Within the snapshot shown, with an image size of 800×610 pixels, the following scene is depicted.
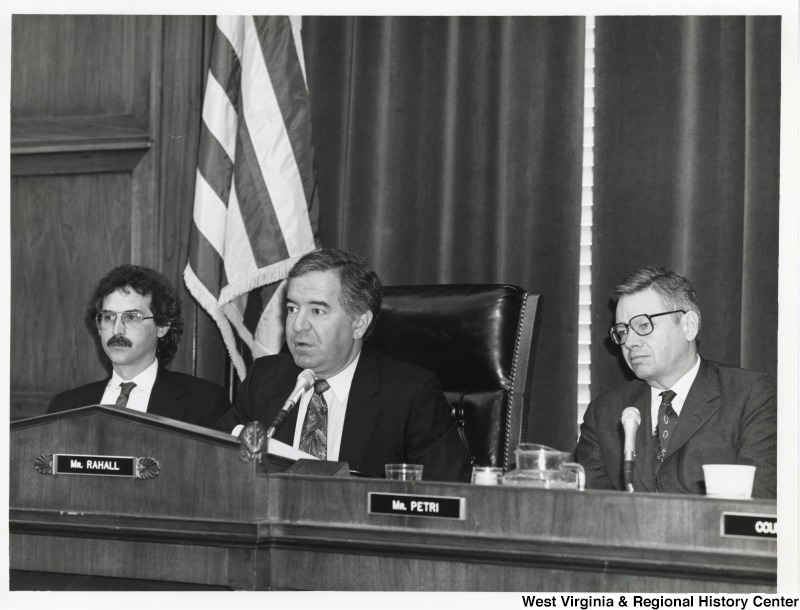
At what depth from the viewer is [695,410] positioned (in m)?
A: 2.72

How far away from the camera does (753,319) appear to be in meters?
2.98

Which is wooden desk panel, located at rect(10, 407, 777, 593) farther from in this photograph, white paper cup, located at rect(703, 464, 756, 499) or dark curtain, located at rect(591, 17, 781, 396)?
dark curtain, located at rect(591, 17, 781, 396)

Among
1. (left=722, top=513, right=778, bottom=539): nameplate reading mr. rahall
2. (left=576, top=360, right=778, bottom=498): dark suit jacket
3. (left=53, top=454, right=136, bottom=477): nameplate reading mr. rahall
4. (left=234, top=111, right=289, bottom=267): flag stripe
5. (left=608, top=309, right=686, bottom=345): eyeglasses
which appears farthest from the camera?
(left=234, top=111, right=289, bottom=267): flag stripe

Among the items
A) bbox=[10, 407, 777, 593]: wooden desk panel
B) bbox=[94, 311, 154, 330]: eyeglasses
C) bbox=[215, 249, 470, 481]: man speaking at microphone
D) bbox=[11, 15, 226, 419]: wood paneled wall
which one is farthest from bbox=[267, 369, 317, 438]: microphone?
bbox=[11, 15, 226, 419]: wood paneled wall

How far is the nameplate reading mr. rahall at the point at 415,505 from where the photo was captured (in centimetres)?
169

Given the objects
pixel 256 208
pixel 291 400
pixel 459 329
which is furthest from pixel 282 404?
pixel 256 208

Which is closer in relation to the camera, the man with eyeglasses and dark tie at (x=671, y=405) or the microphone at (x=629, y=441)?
the microphone at (x=629, y=441)

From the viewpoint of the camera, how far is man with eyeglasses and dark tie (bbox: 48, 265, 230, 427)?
3191 millimetres

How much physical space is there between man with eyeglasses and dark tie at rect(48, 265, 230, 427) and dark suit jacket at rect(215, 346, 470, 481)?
432 mm

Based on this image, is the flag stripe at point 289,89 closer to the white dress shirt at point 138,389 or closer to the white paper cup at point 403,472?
the white dress shirt at point 138,389

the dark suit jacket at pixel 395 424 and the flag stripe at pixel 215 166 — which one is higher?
the flag stripe at pixel 215 166

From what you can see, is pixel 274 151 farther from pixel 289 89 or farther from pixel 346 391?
pixel 346 391

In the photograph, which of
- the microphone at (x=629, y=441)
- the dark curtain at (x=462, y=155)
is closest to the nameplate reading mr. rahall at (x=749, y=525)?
the microphone at (x=629, y=441)

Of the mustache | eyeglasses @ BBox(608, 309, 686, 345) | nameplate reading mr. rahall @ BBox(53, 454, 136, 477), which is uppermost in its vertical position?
eyeglasses @ BBox(608, 309, 686, 345)
